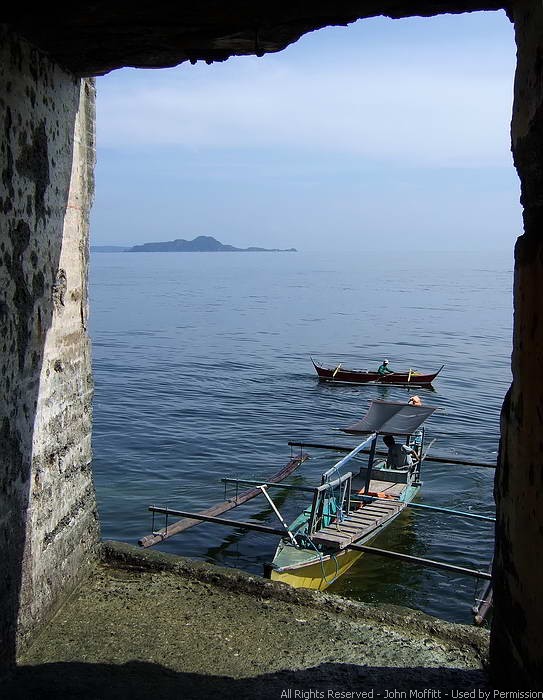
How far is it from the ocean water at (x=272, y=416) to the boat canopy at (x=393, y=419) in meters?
2.07

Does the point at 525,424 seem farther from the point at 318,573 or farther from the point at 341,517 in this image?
the point at 341,517

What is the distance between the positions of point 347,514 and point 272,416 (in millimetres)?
11452

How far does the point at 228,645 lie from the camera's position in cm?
459

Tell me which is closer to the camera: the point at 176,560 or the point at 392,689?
the point at 392,689

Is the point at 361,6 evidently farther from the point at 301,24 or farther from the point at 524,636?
the point at 524,636

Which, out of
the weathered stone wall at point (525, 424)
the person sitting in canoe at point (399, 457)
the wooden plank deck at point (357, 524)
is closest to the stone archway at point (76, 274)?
the weathered stone wall at point (525, 424)

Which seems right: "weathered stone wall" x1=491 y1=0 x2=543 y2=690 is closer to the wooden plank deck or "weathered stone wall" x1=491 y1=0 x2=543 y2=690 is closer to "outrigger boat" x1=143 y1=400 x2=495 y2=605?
"outrigger boat" x1=143 y1=400 x2=495 y2=605

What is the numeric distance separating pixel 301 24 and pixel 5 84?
1.50 meters

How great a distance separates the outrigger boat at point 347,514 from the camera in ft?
36.3

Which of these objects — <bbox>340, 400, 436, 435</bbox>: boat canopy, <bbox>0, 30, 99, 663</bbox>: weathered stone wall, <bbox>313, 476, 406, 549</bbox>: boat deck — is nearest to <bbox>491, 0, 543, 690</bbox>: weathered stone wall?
<bbox>0, 30, 99, 663</bbox>: weathered stone wall

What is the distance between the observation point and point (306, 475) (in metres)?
17.8

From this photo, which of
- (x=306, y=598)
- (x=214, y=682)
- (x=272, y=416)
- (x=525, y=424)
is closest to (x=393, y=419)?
(x=306, y=598)

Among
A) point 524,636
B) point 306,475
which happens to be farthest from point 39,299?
point 306,475

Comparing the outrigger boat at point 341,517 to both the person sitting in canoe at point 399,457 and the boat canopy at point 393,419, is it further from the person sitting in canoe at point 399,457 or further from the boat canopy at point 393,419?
the person sitting in canoe at point 399,457
